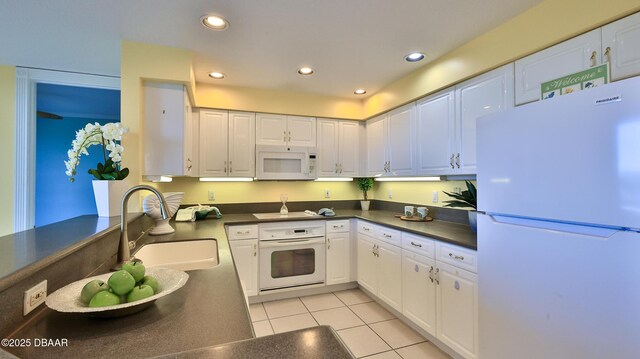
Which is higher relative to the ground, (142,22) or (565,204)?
(142,22)

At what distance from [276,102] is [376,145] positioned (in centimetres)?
134

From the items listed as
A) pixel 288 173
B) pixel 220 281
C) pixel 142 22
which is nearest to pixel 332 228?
pixel 288 173

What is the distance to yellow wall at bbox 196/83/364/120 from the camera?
3.08m

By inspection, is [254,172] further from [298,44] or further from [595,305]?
[595,305]

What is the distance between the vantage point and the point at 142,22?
1.89m

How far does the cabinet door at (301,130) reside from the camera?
3.39 m

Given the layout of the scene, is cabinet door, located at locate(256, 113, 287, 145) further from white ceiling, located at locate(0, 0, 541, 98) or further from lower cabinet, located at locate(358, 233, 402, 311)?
lower cabinet, located at locate(358, 233, 402, 311)

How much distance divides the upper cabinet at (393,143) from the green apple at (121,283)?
8.22ft

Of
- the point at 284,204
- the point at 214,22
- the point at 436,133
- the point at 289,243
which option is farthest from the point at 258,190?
the point at 436,133

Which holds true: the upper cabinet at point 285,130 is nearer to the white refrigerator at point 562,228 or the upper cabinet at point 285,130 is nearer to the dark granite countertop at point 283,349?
the white refrigerator at point 562,228

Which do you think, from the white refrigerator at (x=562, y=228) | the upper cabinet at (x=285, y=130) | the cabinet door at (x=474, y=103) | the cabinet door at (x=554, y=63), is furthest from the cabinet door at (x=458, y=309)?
the upper cabinet at (x=285, y=130)

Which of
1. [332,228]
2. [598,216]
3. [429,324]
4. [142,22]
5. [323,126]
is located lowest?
[429,324]

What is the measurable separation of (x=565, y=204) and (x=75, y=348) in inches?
69.7

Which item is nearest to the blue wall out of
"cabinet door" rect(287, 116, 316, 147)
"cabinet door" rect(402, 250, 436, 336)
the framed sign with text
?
"cabinet door" rect(287, 116, 316, 147)
